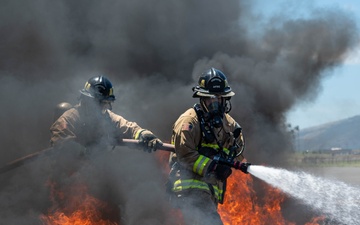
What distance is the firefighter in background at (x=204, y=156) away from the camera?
4.87 metres

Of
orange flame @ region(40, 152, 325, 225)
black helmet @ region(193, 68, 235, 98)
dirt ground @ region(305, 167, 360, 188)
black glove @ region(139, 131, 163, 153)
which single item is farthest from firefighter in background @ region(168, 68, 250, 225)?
dirt ground @ region(305, 167, 360, 188)

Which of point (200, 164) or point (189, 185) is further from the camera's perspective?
point (189, 185)

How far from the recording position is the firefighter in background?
192 inches

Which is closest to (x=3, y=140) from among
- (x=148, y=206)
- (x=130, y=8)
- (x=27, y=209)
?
(x=27, y=209)

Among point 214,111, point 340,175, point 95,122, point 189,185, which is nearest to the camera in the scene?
point 189,185

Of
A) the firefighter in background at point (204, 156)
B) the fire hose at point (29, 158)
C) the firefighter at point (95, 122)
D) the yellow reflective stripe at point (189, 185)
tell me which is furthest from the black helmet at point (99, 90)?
the yellow reflective stripe at point (189, 185)

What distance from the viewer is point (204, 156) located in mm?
4871

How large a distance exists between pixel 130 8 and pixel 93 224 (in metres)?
8.71

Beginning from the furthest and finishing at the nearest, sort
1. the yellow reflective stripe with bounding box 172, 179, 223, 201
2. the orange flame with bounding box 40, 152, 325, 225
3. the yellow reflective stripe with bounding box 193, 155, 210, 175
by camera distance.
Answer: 1. the orange flame with bounding box 40, 152, 325, 225
2. the yellow reflective stripe with bounding box 172, 179, 223, 201
3. the yellow reflective stripe with bounding box 193, 155, 210, 175

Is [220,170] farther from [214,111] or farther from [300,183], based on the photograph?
[300,183]

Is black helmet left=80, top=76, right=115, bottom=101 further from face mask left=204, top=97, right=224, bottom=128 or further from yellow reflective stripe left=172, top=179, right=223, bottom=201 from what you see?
yellow reflective stripe left=172, top=179, right=223, bottom=201

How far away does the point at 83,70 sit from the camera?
43.5 feet

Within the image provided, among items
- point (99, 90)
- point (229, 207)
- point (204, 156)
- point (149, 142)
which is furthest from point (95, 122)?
point (229, 207)

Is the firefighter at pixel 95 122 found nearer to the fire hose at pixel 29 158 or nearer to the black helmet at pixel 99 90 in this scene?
the black helmet at pixel 99 90
